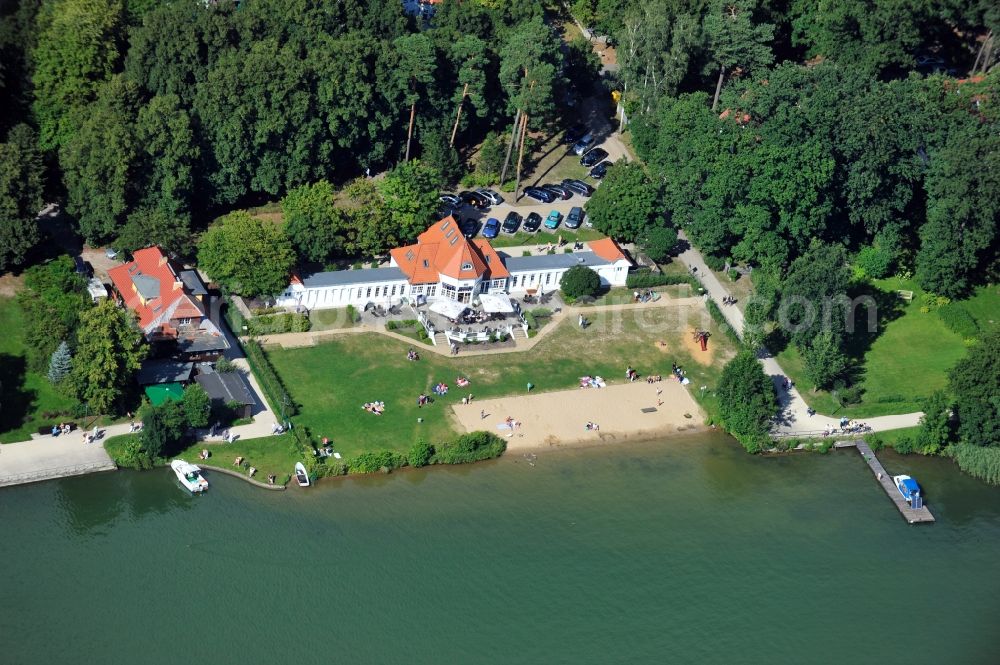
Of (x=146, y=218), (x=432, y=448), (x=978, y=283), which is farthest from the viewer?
(x=978, y=283)

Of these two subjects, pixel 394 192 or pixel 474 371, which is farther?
pixel 394 192

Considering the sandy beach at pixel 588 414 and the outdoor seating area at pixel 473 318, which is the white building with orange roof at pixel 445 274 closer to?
the outdoor seating area at pixel 473 318

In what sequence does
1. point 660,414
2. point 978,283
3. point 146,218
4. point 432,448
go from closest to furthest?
point 432,448, point 660,414, point 146,218, point 978,283

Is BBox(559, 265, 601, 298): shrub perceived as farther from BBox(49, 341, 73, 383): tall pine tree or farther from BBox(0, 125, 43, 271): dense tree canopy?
BBox(0, 125, 43, 271): dense tree canopy

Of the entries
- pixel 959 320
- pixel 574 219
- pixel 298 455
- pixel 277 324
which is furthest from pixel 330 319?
pixel 959 320

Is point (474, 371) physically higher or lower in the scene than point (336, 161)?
lower

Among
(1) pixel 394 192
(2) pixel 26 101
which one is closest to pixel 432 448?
(1) pixel 394 192

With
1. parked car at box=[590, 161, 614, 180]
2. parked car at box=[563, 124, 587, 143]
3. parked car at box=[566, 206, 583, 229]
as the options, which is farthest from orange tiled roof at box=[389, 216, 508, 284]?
parked car at box=[563, 124, 587, 143]

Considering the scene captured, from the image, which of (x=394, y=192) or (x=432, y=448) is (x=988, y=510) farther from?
(x=394, y=192)
